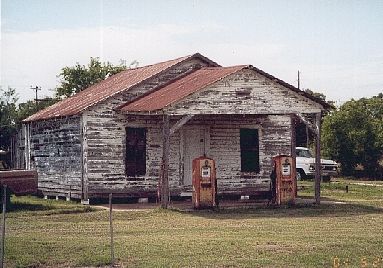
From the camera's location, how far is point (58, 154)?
2566 cm

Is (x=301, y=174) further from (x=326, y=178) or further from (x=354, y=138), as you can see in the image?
(x=354, y=138)

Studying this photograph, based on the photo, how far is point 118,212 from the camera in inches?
789

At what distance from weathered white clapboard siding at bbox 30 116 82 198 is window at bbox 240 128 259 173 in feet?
21.2

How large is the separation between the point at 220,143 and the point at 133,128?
3547mm

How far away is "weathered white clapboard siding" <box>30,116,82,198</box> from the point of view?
2416 centimetres

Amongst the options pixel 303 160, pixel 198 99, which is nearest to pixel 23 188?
pixel 198 99

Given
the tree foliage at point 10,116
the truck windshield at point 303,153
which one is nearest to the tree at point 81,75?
the tree foliage at point 10,116

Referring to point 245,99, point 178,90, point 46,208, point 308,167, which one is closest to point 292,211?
point 245,99

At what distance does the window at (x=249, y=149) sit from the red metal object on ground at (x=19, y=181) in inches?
334

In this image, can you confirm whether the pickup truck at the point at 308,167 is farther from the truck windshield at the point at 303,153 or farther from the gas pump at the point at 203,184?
the gas pump at the point at 203,184

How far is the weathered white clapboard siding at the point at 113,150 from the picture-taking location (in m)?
23.5

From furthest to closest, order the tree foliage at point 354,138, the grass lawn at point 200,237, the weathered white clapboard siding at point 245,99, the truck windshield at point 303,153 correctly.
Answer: the tree foliage at point 354,138 → the truck windshield at point 303,153 → the weathered white clapboard siding at point 245,99 → the grass lawn at point 200,237

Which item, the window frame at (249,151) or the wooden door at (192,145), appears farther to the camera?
the window frame at (249,151)

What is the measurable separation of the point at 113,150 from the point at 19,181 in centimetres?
380
